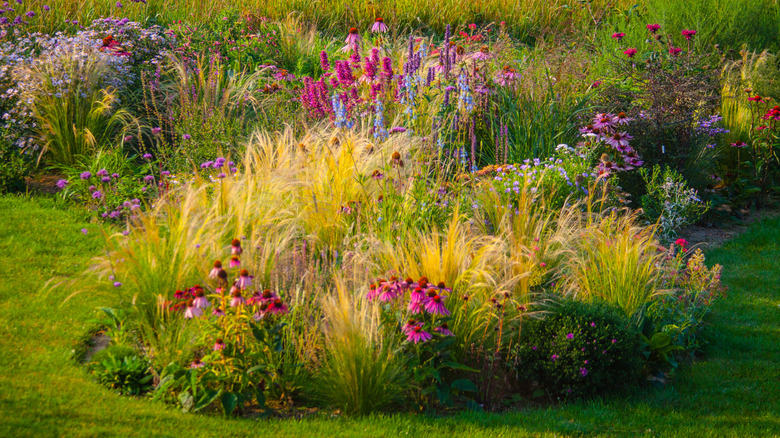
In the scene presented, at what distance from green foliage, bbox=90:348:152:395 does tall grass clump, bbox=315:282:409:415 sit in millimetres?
988

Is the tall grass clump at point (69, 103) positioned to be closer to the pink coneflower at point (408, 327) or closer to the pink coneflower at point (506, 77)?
the pink coneflower at point (506, 77)

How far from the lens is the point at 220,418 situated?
11.9 ft

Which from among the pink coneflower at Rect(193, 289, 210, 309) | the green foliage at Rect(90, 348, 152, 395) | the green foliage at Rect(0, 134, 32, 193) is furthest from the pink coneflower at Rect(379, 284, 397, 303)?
the green foliage at Rect(0, 134, 32, 193)

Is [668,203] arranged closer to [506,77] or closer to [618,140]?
[618,140]

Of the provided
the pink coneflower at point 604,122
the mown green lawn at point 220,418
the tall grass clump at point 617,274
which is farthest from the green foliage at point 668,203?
the tall grass clump at point 617,274

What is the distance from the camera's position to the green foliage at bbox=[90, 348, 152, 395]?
12.5 ft

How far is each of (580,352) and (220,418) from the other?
7.18ft

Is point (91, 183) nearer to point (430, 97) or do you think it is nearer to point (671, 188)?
point (430, 97)

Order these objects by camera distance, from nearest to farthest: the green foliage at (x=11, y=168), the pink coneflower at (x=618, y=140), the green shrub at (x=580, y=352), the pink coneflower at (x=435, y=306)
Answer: the pink coneflower at (x=435, y=306) < the green shrub at (x=580, y=352) < the green foliage at (x=11, y=168) < the pink coneflower at (x=618, y=140)

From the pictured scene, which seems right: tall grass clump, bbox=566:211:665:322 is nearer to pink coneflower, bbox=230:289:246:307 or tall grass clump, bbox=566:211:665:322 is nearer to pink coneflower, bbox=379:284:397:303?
pink coneflower, bbox=379:284:397:303

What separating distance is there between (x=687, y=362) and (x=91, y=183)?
5.24 metres

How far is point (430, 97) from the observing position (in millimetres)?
7293

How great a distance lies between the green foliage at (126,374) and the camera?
3.80m

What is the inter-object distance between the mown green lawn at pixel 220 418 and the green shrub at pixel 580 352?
0.14 metres
